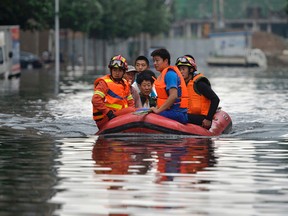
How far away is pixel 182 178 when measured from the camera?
1377 cm

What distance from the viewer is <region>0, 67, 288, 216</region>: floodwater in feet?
37.3

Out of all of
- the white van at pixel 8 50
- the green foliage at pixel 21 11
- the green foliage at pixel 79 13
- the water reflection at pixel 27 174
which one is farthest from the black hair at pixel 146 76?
the green foliage at pixel 79 13

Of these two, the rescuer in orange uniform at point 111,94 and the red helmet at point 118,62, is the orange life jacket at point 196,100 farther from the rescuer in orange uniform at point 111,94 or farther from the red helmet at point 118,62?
the red helmet at point 118,62

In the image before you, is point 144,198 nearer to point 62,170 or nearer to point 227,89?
point 62,170

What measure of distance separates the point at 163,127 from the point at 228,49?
326ft

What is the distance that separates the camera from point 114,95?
21.0m

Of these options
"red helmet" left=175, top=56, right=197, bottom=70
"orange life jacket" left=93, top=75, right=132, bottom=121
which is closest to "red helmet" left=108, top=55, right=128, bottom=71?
"orange life jacket" left=93, top=75, right=132, bottom=121

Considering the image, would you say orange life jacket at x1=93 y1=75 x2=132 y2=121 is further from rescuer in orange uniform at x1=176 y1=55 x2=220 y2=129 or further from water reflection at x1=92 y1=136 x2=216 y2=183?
rescuer in orange uniform at x1=176 y1=55 x2=220 y2=129

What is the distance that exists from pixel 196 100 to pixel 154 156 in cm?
477

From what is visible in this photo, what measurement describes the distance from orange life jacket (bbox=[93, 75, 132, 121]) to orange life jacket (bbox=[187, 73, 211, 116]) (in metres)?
1.05

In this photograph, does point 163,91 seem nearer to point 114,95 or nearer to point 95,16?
point 114,95

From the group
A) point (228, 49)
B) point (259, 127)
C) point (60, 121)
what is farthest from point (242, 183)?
point (228, 49)

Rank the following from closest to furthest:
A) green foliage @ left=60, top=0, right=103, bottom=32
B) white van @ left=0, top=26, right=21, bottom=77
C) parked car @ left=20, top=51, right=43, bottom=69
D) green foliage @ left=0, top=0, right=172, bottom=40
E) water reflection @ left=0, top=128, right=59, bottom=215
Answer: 1. water reflection @ left=0, top=128, right=59, bottom=215
2. white van @ left=0, top=26, right=21, bottom=77
3. green foliage @ left=0, top=0, right=172, bottom=40
4. green foliage @ left=60, top=0, right=103, bottom=32
5. parked car @ left=20, top=51, right=43, bottom=69

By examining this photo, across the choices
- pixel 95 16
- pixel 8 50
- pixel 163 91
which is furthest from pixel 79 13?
pixel 163 91
